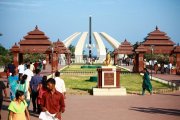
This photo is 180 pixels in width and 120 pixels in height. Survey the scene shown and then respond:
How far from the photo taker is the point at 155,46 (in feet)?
135

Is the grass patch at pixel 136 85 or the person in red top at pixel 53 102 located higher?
the person in red top at pixel 53 102

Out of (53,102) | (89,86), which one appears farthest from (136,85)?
(53,102)

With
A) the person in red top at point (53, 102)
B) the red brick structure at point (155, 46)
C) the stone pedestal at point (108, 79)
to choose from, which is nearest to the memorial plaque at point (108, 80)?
the stone pedestal at point (108, 79)

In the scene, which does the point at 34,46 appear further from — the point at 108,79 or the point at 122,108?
the point at 122,108

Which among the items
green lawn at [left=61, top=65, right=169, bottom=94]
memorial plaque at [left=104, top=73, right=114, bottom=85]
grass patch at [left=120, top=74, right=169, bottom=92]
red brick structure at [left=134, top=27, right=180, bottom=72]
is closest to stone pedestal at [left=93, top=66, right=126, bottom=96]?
memorial plaque at [left=104, top=73, right=114, bottom=85]

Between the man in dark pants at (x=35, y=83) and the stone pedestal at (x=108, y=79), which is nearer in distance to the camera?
the man in dark pants at (x=35, y=83)

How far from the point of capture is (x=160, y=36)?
4222cm

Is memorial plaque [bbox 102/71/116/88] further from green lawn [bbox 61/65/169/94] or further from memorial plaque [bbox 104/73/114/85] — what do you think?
green lawn [bbox 61/65/169/94]

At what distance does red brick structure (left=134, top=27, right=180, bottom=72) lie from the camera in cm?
3884

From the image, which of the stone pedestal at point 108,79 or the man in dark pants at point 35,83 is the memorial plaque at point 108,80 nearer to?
the stone pedestal at point 108,79

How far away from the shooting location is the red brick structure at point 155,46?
3884 cm

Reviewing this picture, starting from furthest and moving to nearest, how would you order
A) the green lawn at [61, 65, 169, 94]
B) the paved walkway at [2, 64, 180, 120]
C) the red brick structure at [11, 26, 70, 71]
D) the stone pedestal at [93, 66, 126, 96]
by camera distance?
the red brick structure at [11, 26, 70, 71] → the green lawn at [61, 65, 169, 94] → the stone pedestal at [93, 66, 126, 96] → the paved walkway at [2, 64, 180, 120]

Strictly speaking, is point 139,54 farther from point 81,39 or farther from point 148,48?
point 81,39

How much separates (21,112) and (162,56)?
58.1 m
